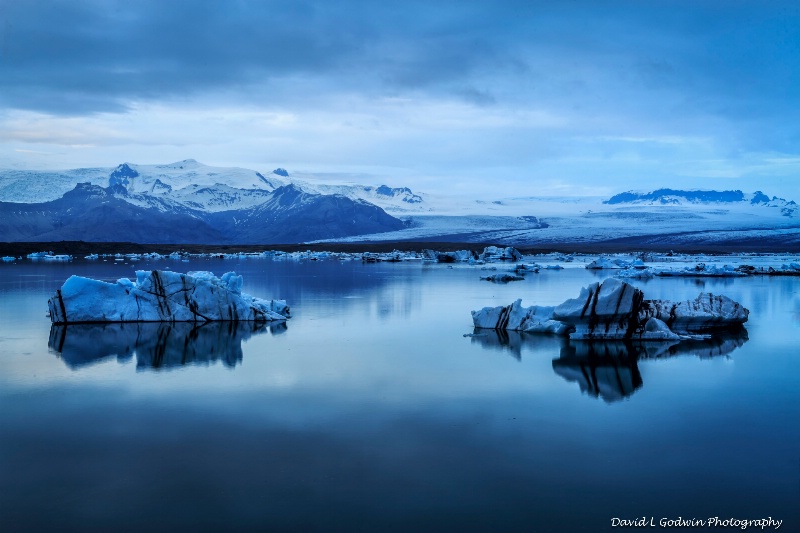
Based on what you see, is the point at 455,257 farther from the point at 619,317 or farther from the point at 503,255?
the point at 619,317

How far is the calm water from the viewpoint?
Answer: 4.89 metres

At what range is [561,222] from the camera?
358 feet

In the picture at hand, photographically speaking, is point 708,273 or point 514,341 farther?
point 708,273

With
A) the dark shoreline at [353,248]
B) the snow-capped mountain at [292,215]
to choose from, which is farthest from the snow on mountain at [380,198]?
the dark shoreline at [353,248]

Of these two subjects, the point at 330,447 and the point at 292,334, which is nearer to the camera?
the point at 330,447

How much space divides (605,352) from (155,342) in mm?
6657

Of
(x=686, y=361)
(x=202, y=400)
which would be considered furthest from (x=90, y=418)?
(x=686, y=361)

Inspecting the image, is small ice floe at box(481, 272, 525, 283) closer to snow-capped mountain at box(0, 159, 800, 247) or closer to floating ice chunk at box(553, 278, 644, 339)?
floating ice chunk at box(553, 278, 644, 339)

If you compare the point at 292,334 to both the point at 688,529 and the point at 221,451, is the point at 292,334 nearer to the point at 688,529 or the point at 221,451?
the point at 221,451

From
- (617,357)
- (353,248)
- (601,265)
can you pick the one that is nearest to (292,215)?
(353,248)

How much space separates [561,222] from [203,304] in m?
99.6

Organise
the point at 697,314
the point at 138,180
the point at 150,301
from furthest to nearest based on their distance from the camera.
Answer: the point at 138,180 → the point at 150,301 → the point at 697,314

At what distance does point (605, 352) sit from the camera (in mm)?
10617

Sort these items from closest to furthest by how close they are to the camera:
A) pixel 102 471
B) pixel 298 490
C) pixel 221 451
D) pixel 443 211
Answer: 1. pixel 298 490
2. pixel 102 471
3. pixel 221 451
4. pixel 443 211
